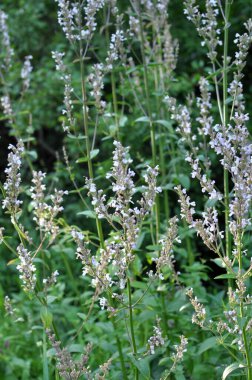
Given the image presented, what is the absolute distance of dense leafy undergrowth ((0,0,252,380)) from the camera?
2.71 meters

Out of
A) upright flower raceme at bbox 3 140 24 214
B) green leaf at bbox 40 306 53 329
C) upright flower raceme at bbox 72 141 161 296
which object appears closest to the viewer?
upright flower raceme at bbox 72 141 161 296

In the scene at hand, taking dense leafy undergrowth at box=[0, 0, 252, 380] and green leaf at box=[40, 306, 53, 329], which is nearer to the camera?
dense leafy undergrowth at box=[0, 0, 252, 380]

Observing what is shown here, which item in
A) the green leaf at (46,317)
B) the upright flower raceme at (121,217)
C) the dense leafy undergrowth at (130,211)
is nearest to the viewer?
the upright flower raceme at (121,217)

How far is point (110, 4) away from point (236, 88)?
49.6 inches

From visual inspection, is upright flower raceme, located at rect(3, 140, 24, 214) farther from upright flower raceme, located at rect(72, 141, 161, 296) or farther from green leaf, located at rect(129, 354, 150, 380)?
green leaf, located at rect(129, 354, 150, 380)

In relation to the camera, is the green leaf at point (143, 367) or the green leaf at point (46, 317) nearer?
the green leaf at point (143, 367)

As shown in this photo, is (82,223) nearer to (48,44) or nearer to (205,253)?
(205,253)

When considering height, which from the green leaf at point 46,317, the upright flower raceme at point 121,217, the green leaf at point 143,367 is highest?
the upright flower raceme at point 121,217

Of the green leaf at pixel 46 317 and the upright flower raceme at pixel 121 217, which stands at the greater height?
the upright flower raceme at pixel 121 217

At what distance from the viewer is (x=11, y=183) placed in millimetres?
2883

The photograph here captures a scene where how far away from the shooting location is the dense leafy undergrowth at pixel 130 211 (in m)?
2.71

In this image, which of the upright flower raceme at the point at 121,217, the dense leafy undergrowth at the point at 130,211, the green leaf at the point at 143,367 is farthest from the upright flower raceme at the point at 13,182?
the green leaf at the point at 143,367

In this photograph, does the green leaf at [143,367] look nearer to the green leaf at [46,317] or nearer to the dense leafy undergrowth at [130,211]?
the dense leafy undergrowth at [130,211]

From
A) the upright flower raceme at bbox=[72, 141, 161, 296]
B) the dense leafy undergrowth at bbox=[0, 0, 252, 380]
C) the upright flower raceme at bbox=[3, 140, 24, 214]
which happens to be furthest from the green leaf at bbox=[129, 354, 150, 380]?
the upright flower raceme at bbox=[3, 140, 24, 214]
